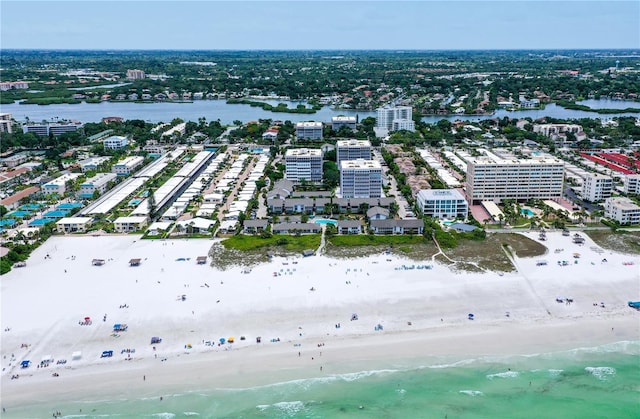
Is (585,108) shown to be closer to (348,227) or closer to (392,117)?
(392,117)

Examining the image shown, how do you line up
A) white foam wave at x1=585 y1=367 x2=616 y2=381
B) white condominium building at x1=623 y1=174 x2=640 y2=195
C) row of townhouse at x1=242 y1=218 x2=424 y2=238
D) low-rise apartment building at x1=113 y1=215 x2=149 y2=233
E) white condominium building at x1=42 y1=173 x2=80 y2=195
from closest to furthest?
white foam wave at x1=585 y1=367 x2=616 y2=381, row of townhouse at x1=242 y1=218 x2=424 y2=238, low-rise apartment building at x1=113 y1=215 x2=149 y2=233, white condominium building at x1=623 y1=174 x2=640 y2=195, white condominium building at x1=42 y1=173 x2=80 y2=195

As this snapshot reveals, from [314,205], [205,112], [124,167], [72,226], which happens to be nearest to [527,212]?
[314,205]

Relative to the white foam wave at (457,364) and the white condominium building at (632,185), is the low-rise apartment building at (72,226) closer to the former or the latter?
the white foam wave at (457,364)

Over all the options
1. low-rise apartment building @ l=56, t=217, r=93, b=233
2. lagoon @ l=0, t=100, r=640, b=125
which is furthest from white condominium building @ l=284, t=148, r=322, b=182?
lagoon @ l=0, t=100, r=640, b=125

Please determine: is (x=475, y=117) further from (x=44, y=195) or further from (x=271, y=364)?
(x=271, y=364)

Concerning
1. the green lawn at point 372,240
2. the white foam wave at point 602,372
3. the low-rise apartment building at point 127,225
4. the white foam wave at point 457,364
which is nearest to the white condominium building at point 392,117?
the green lawn at point 372,240

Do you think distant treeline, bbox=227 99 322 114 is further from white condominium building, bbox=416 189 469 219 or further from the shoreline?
the shoreline
